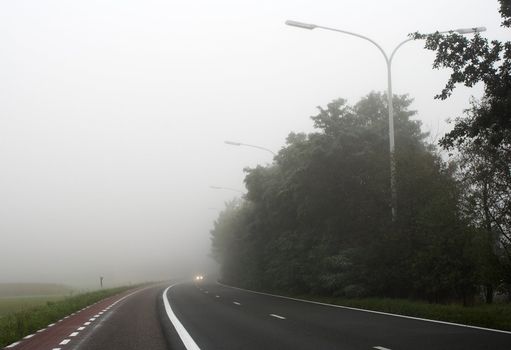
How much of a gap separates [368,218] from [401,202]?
3.20 m

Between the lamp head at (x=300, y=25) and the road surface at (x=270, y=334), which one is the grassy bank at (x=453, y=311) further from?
the lamp head at (x=300, y=25)

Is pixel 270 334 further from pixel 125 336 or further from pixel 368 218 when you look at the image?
pixel 368 218

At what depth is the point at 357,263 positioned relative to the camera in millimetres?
24141

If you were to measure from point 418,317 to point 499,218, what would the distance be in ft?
11.8

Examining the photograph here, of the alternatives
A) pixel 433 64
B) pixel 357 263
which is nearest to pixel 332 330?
pixel 433 64

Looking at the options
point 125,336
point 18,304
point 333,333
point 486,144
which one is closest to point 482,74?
point 486,144

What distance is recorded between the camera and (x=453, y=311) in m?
15.4

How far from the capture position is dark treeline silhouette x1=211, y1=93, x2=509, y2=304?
1812cm

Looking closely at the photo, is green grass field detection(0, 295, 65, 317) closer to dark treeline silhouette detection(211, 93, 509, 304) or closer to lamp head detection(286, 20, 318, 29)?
dark treeline silhouette detection(211, 93, 509, 304)

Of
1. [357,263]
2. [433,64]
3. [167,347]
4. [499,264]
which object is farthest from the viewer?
[357,263]

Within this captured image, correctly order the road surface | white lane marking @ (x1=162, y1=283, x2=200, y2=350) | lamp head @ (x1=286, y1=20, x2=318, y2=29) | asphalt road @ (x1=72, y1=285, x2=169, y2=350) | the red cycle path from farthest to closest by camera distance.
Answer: lamp head @ (x1=286, y1=20, x2=318, y2=29)
the red cycle path
asphalt road @ (x1=72, y1=285, x2=169, y2=350)
white lane marking @ (x1=162, y1=283, x2=200, y2=350)
the road surface

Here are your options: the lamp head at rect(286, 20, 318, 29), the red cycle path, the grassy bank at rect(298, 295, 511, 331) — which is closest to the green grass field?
the red cycle path

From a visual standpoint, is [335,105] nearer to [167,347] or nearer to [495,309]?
[495,309]

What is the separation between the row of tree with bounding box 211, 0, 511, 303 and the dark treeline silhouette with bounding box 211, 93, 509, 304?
0.05 meters
